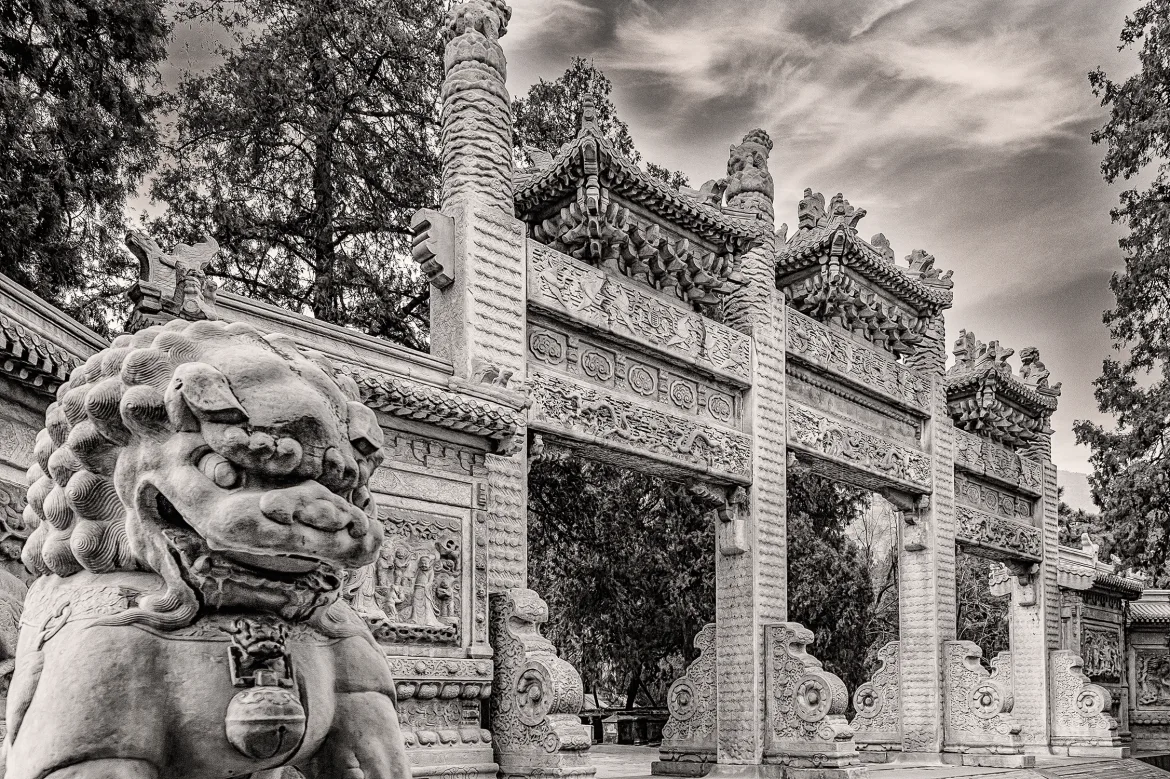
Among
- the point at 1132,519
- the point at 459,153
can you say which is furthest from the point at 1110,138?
the point at 459,153

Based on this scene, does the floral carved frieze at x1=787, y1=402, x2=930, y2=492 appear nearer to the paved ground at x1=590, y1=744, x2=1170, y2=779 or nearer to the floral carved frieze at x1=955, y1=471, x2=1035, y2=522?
the floral carved frieze at x1=955, y1=471, x2=1035, y2=522

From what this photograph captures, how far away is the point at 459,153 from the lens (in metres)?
8.20

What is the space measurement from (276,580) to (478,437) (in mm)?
5173

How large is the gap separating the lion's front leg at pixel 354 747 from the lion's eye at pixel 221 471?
0.52m

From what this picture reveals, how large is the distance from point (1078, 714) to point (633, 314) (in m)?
9.61

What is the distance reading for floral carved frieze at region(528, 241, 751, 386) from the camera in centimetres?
873

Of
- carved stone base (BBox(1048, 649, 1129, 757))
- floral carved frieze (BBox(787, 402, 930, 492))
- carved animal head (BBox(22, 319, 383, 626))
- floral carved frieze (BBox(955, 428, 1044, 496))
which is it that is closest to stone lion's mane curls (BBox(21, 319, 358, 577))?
carved animal head (BBox(22, 319, 383, 626))

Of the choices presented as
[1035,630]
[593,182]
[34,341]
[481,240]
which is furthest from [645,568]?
[34,341]

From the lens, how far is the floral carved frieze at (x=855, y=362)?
451 inches

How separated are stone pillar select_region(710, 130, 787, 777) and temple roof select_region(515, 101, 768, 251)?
1.19 metres

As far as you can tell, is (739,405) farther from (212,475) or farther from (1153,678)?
(1153,678)

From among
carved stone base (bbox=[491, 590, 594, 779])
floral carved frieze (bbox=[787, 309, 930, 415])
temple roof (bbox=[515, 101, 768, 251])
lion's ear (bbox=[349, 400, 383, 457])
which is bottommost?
carved stone base (bbox=[491, 590, 594, 779])

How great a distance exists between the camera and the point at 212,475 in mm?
1867

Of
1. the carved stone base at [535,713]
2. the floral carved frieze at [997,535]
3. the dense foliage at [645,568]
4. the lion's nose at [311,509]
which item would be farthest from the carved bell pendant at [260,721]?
the floral carved frieze at [997,535]
